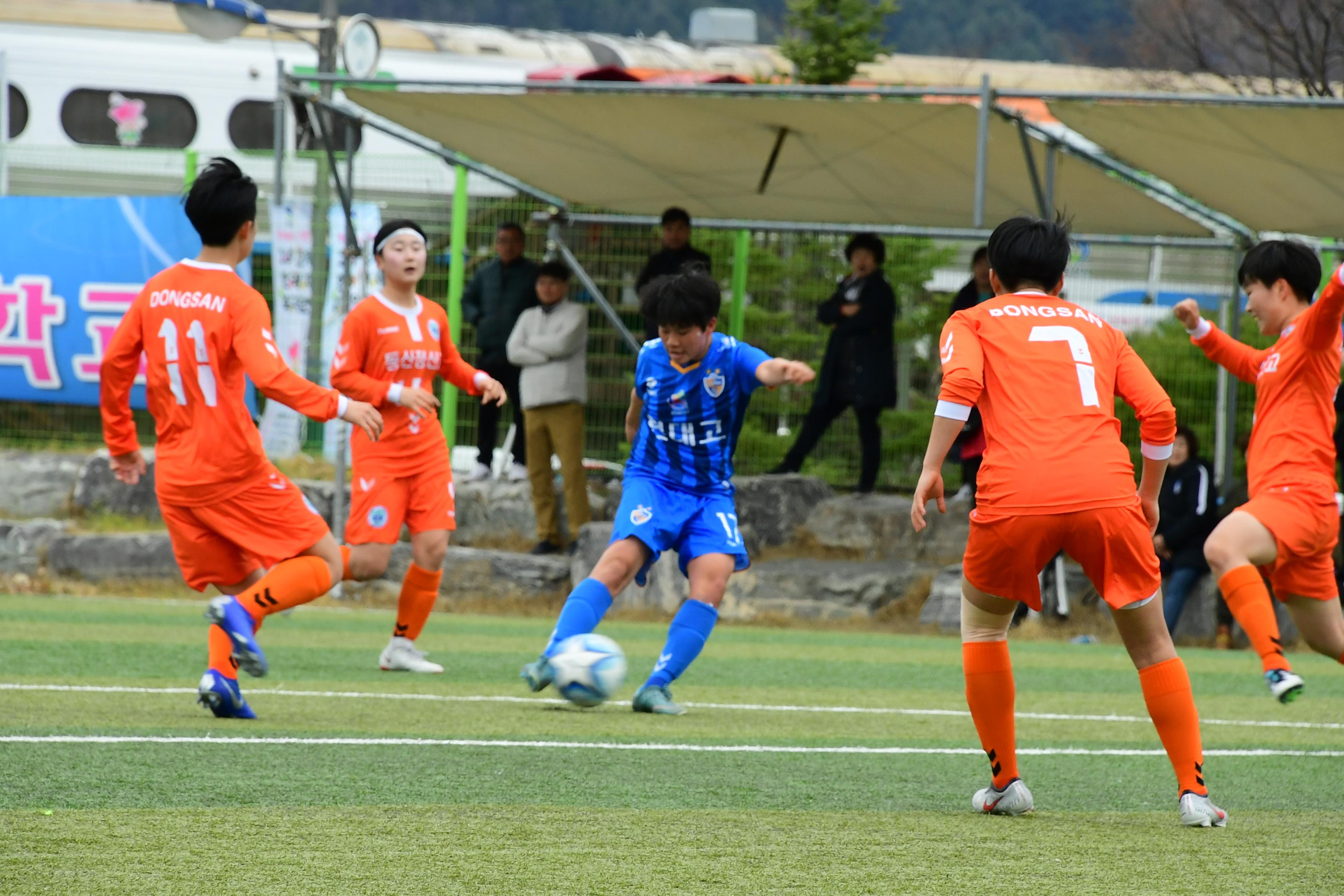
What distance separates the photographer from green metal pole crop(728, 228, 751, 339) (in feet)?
47.6

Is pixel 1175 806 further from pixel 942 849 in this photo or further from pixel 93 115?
pixel 93 115

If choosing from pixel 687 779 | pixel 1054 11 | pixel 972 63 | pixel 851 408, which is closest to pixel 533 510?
pixel 851 408

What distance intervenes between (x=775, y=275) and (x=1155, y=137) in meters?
4.17

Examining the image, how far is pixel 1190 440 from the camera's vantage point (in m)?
11.6

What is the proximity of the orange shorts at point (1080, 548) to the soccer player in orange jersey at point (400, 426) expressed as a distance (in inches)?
143

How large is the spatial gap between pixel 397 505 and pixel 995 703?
4.02 m

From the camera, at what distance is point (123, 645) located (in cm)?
876

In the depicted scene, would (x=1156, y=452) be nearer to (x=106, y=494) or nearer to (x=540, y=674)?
(x=540, y=674)

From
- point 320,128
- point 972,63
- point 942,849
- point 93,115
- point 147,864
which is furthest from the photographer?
point 972,63

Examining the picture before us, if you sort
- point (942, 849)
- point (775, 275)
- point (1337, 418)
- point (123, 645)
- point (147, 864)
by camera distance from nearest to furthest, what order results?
point (147, 864) → point (942, 849) → point (123, 645) → point (1337, 418) → point (775, 275)

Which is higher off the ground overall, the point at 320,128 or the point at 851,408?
the point at 320,128

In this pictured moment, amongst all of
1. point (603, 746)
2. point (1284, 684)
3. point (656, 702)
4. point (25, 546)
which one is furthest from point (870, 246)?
point (603, 746)

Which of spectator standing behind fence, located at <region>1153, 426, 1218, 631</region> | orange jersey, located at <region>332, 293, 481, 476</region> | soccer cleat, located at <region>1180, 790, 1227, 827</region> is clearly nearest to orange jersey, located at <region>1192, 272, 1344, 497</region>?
soccer cleat, located at <region>1180, 790, 1227, 827</region>

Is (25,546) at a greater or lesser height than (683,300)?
lesser
